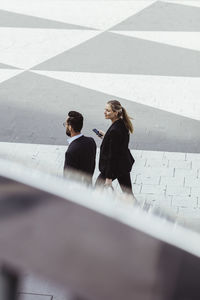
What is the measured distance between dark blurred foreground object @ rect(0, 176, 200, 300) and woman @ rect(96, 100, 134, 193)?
5.15 metres

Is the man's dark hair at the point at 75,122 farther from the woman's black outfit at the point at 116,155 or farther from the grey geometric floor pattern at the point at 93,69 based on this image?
the grey geometric floor pattern at the point at 93,69

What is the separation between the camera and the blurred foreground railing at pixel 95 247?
877 mm

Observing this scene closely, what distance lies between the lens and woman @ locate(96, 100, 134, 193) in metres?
6.19

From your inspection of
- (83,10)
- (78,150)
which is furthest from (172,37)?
(78,150)

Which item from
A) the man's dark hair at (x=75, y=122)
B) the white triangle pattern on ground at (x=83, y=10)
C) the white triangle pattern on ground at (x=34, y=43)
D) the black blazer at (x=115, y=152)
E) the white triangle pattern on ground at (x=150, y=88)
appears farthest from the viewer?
the white triangle pattern on ground at (x=83, y=10)

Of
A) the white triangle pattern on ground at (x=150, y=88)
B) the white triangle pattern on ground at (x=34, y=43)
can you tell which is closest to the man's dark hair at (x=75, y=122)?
the white triangle pattern on ground at (x=150, y=88)

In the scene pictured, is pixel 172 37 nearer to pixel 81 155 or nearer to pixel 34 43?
pixel 34 43

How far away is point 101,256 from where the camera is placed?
908mm

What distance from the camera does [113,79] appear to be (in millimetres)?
10984

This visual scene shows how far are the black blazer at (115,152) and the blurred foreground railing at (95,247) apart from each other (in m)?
5.16

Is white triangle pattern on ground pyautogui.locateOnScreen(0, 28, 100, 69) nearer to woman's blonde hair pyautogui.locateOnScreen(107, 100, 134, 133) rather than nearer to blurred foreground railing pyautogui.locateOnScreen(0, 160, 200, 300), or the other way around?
woman's blonde hair pyautogui.locateOnScreen(107, 100, 134, 133)

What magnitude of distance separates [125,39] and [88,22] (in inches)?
57.3

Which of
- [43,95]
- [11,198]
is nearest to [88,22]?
[43,95]

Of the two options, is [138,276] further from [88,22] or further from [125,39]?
[88,22]
